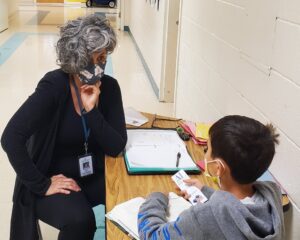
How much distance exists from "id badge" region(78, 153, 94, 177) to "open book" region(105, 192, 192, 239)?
1.54 feet

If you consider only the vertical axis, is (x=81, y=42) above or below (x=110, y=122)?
above

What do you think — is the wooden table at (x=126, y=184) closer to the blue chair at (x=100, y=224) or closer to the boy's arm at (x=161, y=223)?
the boy's arm at (x=161, y=223)

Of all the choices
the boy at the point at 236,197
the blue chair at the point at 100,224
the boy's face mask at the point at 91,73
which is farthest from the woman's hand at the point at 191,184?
the blue chair at the point at 100,224

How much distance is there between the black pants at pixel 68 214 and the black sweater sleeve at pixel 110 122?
0.24 metres

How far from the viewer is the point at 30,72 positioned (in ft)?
18.5

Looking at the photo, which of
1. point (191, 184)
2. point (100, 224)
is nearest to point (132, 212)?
point (191, 184)

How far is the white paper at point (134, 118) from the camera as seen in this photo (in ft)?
6.80

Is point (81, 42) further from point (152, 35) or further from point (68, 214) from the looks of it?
point (152, 35)

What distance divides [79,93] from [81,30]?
25 cm

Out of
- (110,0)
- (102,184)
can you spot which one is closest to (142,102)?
(102,184)

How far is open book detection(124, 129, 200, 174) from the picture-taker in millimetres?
1579

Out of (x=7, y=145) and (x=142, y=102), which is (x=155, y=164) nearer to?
(x=7, y=145)

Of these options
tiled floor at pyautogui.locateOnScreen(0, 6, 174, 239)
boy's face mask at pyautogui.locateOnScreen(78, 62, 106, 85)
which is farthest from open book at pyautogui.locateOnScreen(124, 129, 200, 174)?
tiled floor at pyautogui.locateOnScreen(0, 6, 174, 239)

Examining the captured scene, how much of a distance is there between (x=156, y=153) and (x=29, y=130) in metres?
0.51
